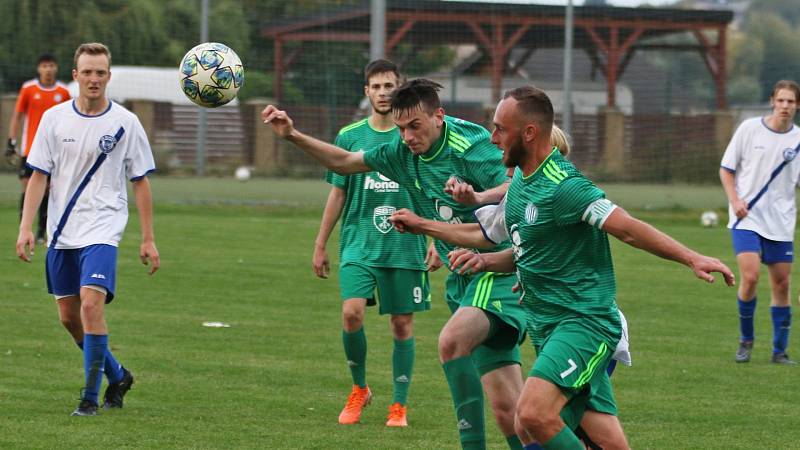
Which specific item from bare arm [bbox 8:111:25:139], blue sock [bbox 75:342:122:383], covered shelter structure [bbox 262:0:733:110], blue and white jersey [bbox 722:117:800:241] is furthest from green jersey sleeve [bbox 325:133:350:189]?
covered shelter structure [bbox 262:0:733:110]

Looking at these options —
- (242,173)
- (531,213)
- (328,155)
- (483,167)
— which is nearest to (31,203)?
(328,155)

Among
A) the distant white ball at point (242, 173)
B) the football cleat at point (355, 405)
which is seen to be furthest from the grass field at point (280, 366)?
the distant white ball at point (242, 173)

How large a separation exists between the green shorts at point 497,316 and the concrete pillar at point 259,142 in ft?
60.7

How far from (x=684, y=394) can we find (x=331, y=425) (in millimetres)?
2573

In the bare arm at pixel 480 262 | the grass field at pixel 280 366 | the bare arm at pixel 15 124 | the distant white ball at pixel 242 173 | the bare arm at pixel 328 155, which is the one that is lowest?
the distant white ball at pixel 242 173

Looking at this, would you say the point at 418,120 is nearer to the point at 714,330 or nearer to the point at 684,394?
the point at 684,394

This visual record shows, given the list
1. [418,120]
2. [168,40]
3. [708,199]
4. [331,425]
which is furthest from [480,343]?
[168,40]

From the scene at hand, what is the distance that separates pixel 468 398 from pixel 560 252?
3.98 feet

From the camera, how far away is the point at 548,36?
80.8 feet

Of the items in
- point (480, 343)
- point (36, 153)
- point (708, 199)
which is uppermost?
point (36, 153)

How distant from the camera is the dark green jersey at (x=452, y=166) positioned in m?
6.48

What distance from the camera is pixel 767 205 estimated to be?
10367mm

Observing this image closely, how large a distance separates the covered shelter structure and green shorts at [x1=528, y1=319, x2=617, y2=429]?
18.0 meters

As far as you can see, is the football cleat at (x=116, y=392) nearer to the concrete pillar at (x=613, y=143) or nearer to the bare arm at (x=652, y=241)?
the bare arm at (x=652, y=241)
